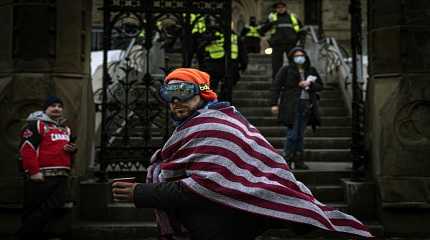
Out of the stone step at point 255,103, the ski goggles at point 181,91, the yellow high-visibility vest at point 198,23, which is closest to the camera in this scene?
the ski goggles at point 181,91

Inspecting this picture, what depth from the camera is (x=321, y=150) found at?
10664 mm

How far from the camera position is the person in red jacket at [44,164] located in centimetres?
666

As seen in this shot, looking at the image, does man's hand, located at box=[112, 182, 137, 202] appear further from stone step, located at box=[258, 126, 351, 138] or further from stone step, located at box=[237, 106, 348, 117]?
stone step, located at box=[237, 106, 348, 117]

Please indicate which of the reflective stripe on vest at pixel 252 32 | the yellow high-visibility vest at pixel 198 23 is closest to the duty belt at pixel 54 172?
the yellow high-visibility vest at pixel 198 23

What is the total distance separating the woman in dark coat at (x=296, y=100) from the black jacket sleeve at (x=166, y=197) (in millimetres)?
6183

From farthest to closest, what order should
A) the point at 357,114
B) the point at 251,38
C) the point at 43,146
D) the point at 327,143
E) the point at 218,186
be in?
1. the point at 251,38
2. the point at 327,143
3. the point at 357,114
4. the point at 43,146
5. the point at 218,186

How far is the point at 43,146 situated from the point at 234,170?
423 centimetres

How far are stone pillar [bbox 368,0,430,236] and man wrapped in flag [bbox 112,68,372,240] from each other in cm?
454

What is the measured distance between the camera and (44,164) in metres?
6.77

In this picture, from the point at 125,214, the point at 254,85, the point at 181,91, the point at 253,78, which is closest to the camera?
the point at 181,91

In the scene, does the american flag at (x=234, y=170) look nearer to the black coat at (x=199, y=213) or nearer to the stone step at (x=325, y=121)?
the black coat at (x=199, y=213)

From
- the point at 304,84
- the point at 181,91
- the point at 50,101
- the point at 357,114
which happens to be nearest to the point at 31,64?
the point at 50,101

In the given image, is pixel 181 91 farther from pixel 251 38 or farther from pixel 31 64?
pixel 251 38

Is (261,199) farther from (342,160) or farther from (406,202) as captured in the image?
(342,160)
